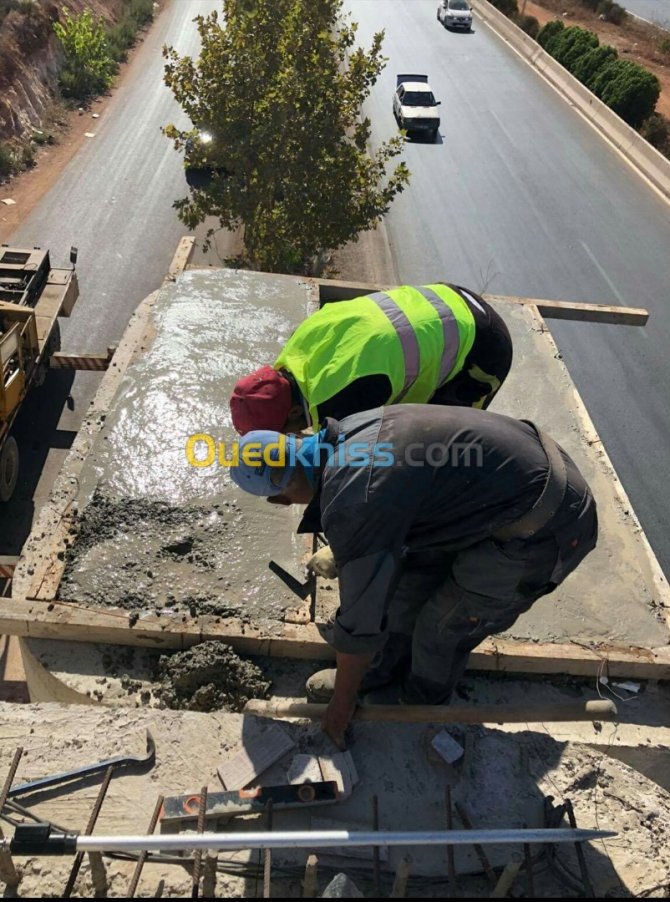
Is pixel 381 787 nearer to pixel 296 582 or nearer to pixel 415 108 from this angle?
pixel 296 582

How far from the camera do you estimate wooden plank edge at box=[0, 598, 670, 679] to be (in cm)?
360

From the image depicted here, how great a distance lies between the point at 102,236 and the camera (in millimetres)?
11680

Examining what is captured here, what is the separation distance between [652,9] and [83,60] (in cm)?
2473

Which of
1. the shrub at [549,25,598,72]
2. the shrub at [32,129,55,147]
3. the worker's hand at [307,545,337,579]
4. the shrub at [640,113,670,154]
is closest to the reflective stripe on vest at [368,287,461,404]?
the worker's hand at [307,545,337,579]

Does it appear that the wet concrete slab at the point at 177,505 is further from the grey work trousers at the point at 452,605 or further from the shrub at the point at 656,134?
the shrub at the point at 656,134

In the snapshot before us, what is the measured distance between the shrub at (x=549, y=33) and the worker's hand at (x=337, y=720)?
25.0m

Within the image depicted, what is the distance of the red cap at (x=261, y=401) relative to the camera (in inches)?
141

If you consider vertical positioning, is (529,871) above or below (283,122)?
below

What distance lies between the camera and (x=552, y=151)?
16.1 metres

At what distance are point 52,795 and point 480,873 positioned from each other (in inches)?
71.7

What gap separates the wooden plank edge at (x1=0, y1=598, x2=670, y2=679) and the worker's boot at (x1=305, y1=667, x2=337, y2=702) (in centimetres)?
23

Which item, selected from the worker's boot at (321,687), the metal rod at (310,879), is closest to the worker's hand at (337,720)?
the worker's boot at (321,687)

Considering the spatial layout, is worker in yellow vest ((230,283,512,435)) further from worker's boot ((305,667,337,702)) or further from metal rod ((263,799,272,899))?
metal rod ((263,799,272,899))

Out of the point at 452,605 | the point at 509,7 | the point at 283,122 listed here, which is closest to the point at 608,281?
the point at 283,122
